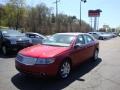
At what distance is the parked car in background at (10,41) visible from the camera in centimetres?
1159

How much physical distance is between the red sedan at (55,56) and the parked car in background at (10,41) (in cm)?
399

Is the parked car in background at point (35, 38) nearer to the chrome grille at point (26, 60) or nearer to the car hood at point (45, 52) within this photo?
the car hood at point (45, 52)

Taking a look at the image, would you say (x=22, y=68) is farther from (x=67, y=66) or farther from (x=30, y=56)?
(x=67, y=66)

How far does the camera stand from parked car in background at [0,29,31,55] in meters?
11.6

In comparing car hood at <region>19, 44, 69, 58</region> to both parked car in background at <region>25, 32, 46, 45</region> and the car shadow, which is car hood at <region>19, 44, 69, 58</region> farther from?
parked car in background at <region>25, 32, 46, 45</region>

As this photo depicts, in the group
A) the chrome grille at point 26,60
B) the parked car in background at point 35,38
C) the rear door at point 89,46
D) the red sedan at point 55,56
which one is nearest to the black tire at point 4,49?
the red sedan at point 55,56

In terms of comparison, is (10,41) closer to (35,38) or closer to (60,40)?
(60,40)

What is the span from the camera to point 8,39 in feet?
38.2

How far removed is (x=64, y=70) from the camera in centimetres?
696

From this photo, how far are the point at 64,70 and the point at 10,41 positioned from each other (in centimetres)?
551

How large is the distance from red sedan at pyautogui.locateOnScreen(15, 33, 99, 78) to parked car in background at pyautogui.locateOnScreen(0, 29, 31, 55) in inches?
157

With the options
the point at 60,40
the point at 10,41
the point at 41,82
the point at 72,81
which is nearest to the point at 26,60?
the point at 41,82

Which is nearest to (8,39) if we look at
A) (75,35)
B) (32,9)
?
(75,35)

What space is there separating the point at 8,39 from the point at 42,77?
233 inches
